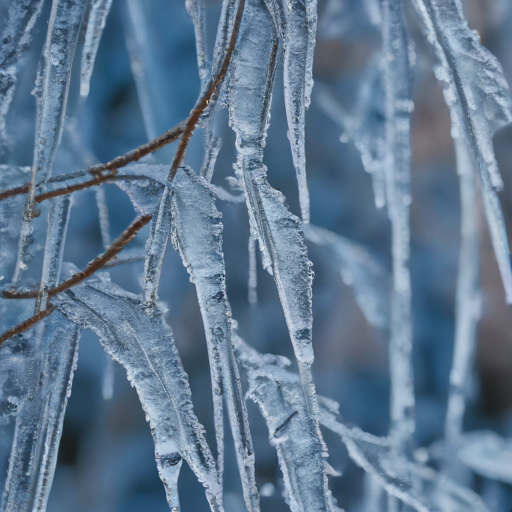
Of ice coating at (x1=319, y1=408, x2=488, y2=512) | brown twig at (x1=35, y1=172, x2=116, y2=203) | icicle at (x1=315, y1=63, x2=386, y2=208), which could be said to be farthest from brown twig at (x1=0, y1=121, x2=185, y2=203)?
ice coating at (x1=319, y1=408, x2=488, y2=512)

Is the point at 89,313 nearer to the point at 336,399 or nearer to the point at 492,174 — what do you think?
the point at 336,399

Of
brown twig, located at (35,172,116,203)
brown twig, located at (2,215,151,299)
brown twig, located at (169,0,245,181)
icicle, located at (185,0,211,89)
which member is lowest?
brown twig, located at (2,215,151,299)

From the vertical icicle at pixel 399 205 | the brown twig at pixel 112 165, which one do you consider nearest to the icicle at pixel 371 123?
the vertical icicle at pixel 399 205

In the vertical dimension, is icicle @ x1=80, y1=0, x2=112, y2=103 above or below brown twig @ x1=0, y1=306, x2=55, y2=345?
above

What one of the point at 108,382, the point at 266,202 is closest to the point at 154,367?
the point at 108,382

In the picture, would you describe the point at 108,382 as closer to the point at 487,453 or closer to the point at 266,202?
the point at 266,202

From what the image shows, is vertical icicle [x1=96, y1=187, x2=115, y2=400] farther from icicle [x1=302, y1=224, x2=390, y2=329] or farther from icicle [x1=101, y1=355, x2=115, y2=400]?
icicle [x1=302, y1=224, x2=390, y2=329]
